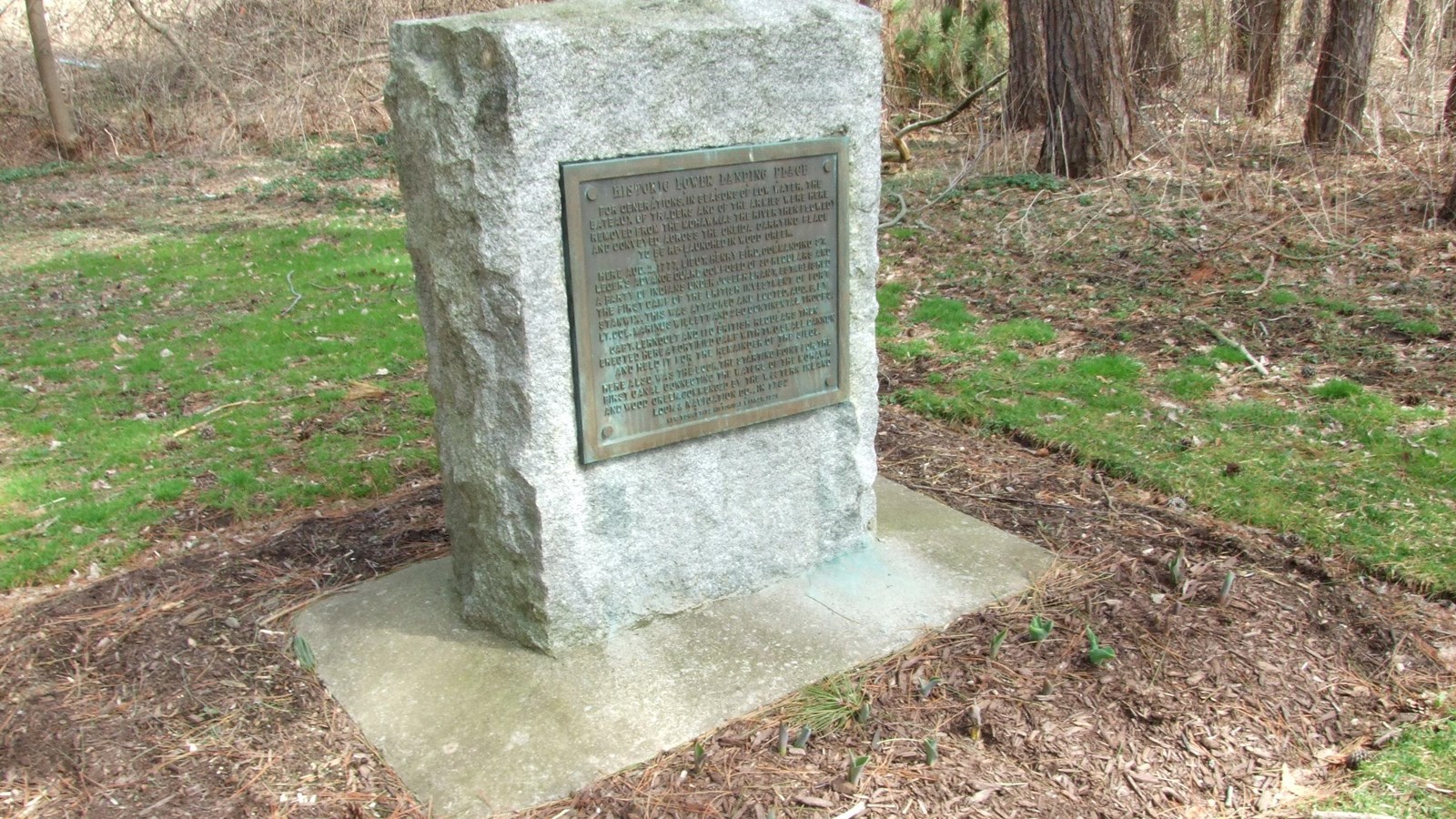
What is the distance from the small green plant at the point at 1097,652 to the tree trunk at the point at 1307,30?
13865mm

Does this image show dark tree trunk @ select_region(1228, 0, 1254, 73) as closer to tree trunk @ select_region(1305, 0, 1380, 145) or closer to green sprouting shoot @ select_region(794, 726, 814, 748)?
tree trunk @ select_region(1305, 0, 1380, 145)

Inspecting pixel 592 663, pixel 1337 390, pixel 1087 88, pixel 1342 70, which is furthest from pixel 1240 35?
pixel 592 663

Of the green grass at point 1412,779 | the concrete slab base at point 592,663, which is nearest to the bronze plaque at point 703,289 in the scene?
the concrete slab base at point 592,663

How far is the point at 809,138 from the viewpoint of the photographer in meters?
3.69

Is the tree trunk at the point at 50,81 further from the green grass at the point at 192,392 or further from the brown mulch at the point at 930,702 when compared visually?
A: the brown mulch at the point at 930,702

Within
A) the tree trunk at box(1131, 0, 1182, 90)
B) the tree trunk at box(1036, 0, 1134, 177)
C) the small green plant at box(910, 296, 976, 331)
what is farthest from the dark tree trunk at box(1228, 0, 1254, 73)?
the small green plant at box(910, 296, 976, 331)

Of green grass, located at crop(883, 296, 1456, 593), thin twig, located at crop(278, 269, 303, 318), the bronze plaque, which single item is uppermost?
the bronze plaque

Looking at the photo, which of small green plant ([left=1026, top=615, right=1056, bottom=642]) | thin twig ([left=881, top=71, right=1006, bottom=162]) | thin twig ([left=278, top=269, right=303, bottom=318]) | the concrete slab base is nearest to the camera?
the concrete slab base

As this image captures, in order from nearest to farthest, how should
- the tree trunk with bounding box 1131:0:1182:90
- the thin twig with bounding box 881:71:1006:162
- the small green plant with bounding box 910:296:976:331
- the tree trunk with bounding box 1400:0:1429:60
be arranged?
the small green plant with bounding box 910:296:976:331 < the tree trunk with bounding box 1400:0:1429:60 < the thin twig with bounding box 881:71:1006:162 < the tree trunk with bounding box 1131:0:1182:90

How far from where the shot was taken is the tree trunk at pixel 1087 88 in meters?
9.73

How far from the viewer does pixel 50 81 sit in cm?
1492

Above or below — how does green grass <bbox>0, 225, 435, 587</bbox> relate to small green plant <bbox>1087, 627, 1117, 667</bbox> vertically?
above

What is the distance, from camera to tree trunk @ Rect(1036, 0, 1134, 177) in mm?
9727

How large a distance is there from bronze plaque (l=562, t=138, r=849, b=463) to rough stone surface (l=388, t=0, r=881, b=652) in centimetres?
6
